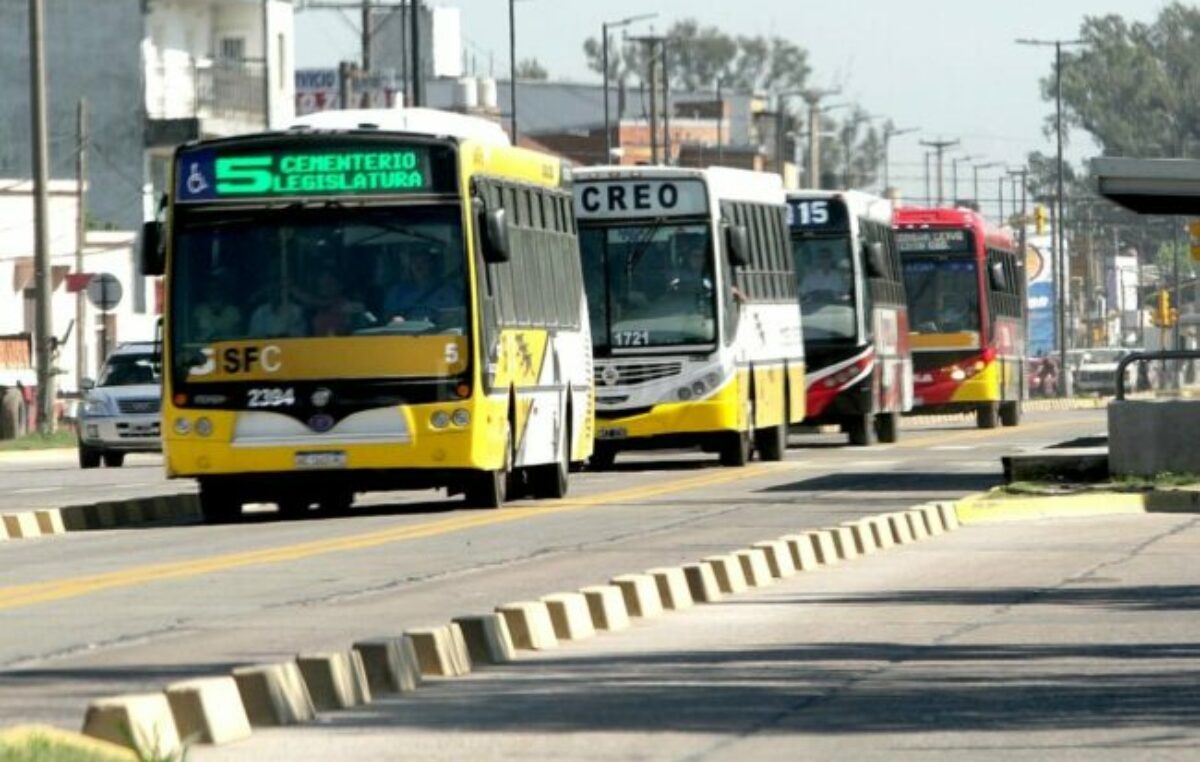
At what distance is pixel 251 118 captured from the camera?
86.7 metres

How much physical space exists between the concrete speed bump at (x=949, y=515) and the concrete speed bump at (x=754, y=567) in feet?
22.9

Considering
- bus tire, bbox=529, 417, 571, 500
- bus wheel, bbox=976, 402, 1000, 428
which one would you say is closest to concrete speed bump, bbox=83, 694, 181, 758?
bus tire, bbox=529, 417, 571, 500

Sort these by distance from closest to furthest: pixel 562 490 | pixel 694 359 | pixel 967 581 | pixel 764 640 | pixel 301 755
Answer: pixel 301 755, pixel 764 640, pixel 967 581, pixel 562 490, pixel 694 359

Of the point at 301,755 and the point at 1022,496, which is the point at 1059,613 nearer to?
the point at 301,755

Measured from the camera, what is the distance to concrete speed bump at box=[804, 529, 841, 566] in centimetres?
2356

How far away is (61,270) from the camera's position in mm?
75375

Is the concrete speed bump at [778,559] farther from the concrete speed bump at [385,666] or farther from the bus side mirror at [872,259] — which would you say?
the bus side mirror at [872,259]

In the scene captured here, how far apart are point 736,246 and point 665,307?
105 cm

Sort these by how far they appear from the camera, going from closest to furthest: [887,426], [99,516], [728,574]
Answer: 1. [728,574]
2. [99,516]
3. [887,426]

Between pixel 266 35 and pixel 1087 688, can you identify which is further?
pixel 266 35

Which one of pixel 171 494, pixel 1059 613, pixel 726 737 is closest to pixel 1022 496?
pixel 171 494

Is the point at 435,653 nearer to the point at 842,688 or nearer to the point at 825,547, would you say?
the point at 842,688

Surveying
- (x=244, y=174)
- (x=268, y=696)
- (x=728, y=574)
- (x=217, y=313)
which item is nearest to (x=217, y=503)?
(x=217, y=313)

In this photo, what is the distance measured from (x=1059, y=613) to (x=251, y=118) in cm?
6928
